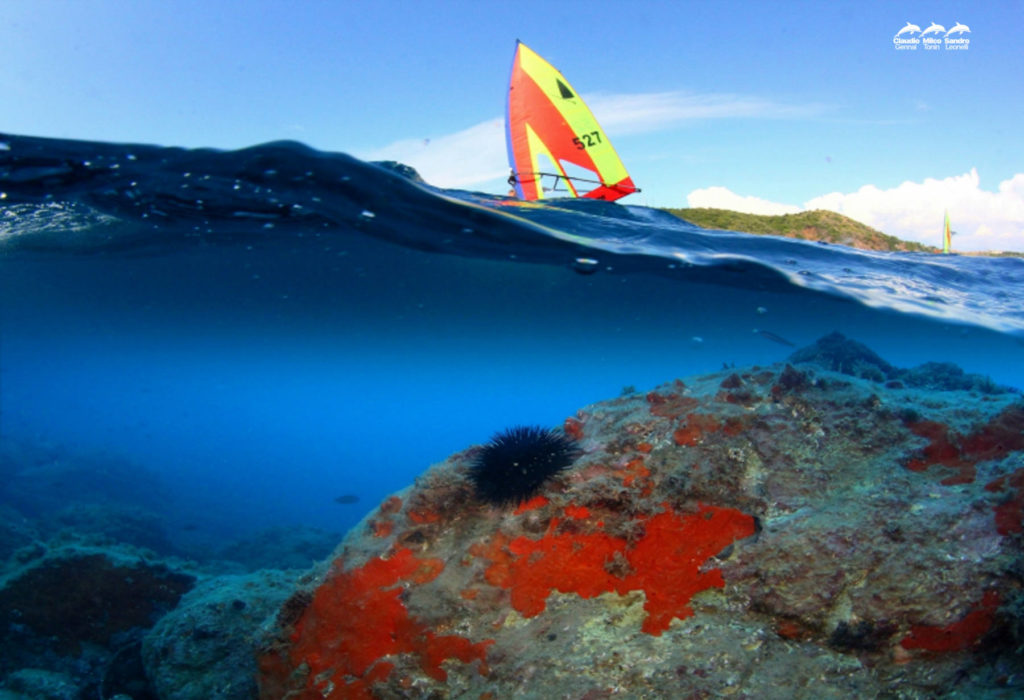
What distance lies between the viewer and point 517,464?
5172 mm

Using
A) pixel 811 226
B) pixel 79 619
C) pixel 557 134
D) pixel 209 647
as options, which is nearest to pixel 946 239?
pixel 811 226

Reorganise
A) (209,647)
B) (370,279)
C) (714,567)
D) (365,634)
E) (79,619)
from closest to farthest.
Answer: (714,567) → (365,634) → (209,647) → (79,619) → (370,279)

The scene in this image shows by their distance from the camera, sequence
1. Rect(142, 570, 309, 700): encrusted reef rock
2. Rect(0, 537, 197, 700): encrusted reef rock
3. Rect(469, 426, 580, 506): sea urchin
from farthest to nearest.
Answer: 1. Rect(0, 537, 197, 700): encrusted reef rock
2. Rect(142, 570, 309, 700): encrusted reef rock
3. Rect(469, 426, 580, 506): sea urchin

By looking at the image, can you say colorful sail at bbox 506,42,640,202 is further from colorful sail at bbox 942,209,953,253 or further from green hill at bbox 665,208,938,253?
colorful sail at bbox 942,209,953,253

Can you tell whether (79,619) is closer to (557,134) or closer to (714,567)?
(714,567)

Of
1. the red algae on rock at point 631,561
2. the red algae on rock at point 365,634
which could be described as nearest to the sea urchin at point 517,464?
the red algae on rock at point 631,561

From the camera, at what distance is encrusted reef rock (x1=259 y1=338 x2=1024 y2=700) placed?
3.36m

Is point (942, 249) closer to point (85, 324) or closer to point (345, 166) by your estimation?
point (345, 166)

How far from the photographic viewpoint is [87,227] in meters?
13.3

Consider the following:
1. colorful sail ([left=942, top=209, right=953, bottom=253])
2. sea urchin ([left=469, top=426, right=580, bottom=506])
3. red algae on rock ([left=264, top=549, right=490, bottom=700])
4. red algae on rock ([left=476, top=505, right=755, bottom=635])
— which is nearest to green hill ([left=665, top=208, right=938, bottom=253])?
colorful sail ([left=942, top=209, right=953, bottom=253])

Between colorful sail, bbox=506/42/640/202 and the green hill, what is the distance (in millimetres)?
1893

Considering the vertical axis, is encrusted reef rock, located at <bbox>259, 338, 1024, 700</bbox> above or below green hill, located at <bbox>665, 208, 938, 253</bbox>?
below

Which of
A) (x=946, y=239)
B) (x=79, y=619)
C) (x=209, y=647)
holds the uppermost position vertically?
(x=946, y=239)

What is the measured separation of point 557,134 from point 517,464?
8478 mm
